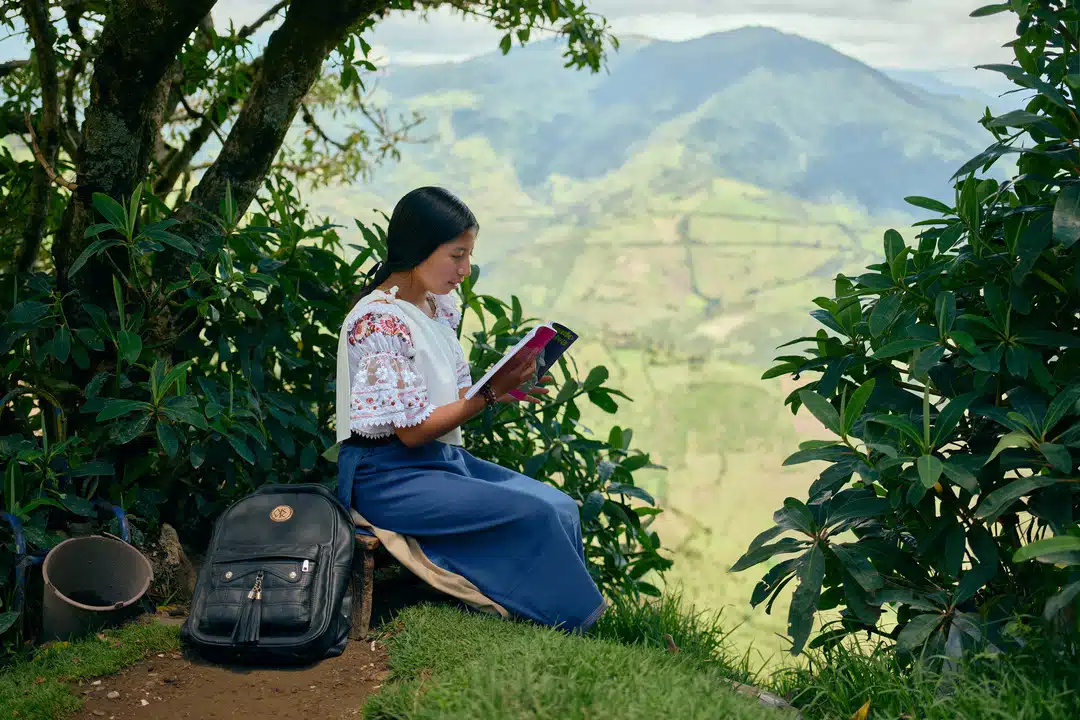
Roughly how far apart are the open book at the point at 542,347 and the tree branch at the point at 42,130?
72.9 inches

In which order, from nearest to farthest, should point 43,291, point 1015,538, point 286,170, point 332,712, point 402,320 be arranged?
point 332,712 → point 1015,538 → point 402,320 → point 43,291 → point 286,170

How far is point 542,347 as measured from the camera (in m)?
2.63

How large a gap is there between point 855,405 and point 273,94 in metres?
2.35

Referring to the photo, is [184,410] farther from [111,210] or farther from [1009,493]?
[1009,493]

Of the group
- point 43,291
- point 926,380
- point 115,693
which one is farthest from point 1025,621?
point 43,291

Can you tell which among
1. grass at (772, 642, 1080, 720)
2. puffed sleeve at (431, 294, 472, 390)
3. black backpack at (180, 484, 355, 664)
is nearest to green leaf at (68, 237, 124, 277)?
black backpack at (180, 484, 355, 664)

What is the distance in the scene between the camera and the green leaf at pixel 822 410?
99.7 inches

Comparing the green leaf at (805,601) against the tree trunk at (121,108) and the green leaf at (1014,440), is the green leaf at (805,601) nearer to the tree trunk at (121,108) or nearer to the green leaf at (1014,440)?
the green leaf at (1014,440)

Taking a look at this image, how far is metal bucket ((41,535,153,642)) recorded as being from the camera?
288 centimetres

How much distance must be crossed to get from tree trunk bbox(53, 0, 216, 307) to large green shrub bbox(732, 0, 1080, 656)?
2.29 m

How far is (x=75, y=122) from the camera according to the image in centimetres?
411

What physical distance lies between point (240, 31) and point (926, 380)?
10.6ft

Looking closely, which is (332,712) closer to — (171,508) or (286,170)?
(171,508)

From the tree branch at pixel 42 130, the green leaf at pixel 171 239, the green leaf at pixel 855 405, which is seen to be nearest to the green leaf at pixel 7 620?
the green leaf at pixel 171 239
